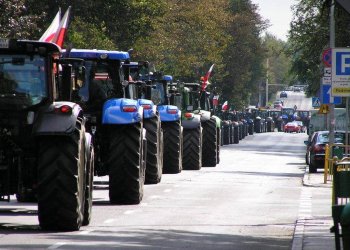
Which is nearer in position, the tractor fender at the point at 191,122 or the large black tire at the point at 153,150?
the large black tire at the point at 153,150

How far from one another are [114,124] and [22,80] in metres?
5.26

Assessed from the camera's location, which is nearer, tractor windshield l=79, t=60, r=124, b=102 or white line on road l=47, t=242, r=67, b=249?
white line on road l=47, t=242, r=67, b=249

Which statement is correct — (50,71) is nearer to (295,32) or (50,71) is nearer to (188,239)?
(188,239)

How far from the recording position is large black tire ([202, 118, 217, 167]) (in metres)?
44.6

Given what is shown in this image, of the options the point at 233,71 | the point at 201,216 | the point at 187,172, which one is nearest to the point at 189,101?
the point at 187,172

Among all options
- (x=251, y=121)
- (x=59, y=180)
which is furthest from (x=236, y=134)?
(x=59, y=180)

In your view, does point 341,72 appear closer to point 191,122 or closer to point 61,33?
point 61,33

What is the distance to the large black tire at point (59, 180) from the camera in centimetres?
1728

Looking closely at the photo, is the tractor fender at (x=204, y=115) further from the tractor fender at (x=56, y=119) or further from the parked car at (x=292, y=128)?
the parked car at (x=292, y=128)

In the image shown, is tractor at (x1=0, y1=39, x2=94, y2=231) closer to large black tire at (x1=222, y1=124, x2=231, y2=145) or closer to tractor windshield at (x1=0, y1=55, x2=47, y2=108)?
tractor windshield at (x1=0, y1=55, x2=47, y2=108)

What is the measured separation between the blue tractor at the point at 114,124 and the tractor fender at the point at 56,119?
5.34 meters

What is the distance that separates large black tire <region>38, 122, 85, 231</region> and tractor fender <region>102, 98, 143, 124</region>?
5815 mm

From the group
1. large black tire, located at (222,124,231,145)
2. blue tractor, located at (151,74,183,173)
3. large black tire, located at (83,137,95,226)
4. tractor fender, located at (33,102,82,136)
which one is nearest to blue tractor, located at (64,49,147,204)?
large black tire, located at (83,137,95,226)

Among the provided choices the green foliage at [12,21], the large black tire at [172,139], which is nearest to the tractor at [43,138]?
the large black tire at [172,139]
